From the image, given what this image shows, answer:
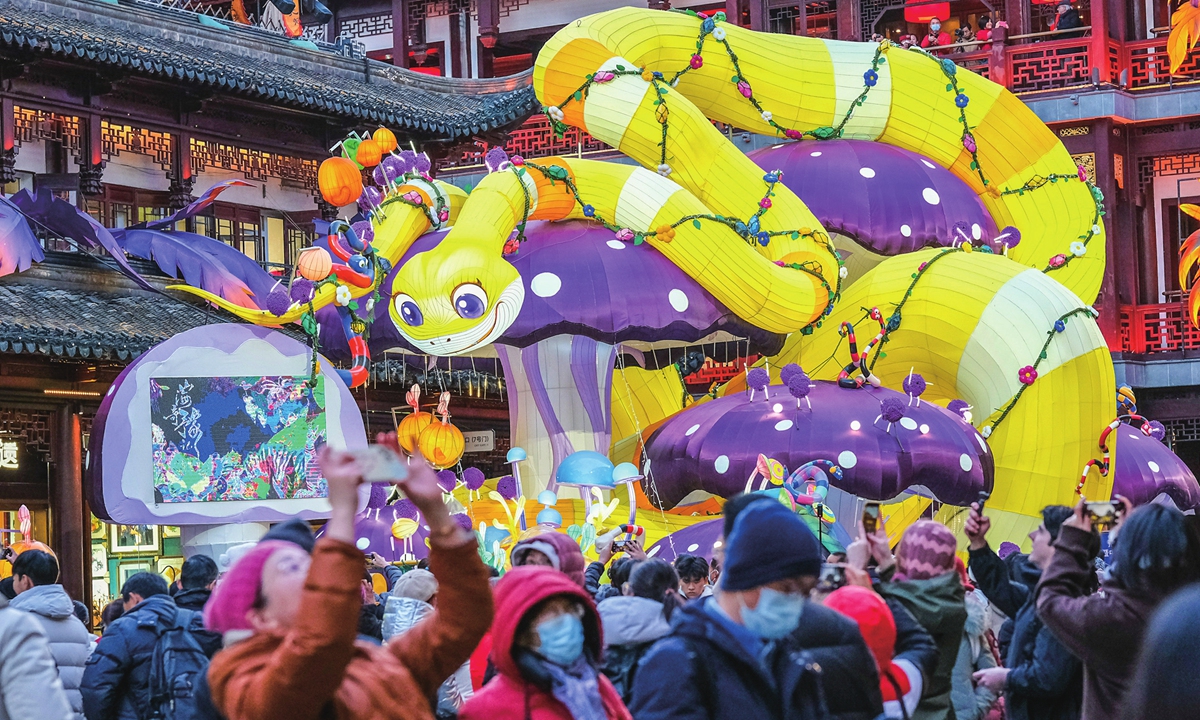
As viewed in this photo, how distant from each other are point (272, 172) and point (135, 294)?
307cm

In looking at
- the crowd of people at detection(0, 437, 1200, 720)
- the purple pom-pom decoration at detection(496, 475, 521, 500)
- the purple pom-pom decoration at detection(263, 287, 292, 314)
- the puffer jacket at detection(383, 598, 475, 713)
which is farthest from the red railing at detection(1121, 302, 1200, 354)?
the crowd of people at detection(0, 437, 1200, 720)

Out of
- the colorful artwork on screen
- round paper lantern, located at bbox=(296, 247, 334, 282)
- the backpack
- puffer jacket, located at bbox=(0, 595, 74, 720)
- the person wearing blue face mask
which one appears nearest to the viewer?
the person wearing blue face mask

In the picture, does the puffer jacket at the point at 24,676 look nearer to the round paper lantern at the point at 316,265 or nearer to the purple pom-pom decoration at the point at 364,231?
the round paper lantern at the point at 316,265

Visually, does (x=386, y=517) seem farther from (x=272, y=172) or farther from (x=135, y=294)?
(x=272, y=172)

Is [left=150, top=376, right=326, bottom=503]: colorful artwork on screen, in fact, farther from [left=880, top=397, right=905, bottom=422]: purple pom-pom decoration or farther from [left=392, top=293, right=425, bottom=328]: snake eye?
[left=880, top=397, right=905, bottom=422]: purple pom-pom decoration

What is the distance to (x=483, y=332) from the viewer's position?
480 inches

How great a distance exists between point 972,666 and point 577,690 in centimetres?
275

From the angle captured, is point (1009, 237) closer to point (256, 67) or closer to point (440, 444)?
point (440, 444)

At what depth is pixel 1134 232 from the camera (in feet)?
73.0

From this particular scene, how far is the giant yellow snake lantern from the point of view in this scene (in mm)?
12836

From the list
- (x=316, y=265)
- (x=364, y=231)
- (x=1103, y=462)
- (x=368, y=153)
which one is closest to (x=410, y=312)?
(x=316, y=265)

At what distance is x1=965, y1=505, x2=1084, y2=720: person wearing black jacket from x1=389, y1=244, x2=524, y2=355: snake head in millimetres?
6487

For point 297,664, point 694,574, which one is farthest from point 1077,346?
point 297,664

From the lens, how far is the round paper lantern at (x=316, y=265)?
12008mm
